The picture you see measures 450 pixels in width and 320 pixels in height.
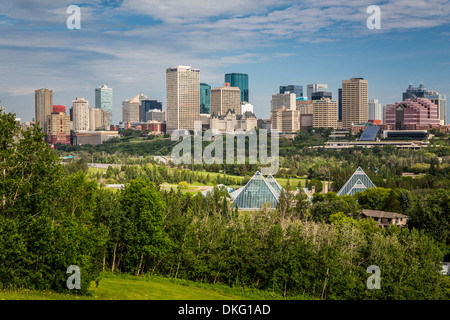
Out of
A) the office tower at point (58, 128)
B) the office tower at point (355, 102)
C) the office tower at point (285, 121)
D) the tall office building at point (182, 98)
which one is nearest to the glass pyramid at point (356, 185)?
the office tower at point (285, 121)

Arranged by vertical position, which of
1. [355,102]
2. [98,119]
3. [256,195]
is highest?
[355,102]

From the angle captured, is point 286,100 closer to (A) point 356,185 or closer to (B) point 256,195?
(A) point 356,185

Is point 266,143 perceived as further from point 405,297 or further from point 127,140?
point 405,297

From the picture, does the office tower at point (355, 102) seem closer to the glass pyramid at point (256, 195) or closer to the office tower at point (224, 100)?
the office tower at point (224, 100)

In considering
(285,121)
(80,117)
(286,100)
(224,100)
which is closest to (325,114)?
(285,121)

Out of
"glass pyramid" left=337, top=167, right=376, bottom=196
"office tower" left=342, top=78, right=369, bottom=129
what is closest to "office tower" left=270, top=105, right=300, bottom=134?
"office tower" left=342, top=78, right=369, bottom=129

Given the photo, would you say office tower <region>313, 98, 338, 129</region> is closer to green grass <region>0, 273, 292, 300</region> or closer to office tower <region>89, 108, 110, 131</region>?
office tower <region>89, 108, 110, 131</region>

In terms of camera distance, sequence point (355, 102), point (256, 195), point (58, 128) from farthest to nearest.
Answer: point (355, 102)
point (58, 128)
point (256, 195)
